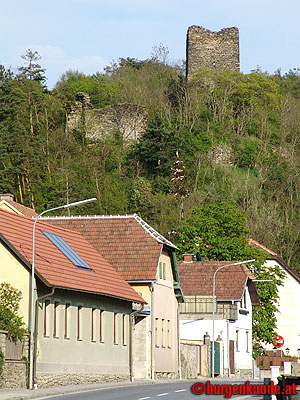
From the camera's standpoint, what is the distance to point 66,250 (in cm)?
3319

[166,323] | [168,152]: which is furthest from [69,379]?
[168,152]

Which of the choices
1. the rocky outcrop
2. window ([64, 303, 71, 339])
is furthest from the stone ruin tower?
window ([64, 303, 71, 339])

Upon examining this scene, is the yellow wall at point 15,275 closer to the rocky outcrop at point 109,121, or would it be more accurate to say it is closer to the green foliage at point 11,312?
the green foliage at point 11,312

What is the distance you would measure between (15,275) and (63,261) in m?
3.07

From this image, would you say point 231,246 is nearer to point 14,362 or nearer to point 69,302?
point 69,302

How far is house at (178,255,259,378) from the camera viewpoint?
49.3 meters

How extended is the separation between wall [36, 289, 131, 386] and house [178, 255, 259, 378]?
12906 millimetres

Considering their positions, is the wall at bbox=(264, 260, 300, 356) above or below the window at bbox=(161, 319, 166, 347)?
above

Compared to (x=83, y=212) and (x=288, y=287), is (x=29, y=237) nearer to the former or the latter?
(x=83, y=212)

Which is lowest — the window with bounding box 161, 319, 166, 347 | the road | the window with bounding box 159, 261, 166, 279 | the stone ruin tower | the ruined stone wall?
the road

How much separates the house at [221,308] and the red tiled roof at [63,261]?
13111 mm

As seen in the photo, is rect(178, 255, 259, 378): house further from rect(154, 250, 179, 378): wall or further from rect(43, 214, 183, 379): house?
rect(43, 214, 183, 379): house

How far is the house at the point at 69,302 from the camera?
93.7 feet

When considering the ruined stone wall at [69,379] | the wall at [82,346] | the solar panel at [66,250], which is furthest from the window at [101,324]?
the solar panel at [66,250]
